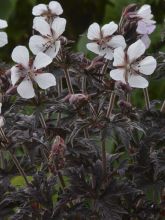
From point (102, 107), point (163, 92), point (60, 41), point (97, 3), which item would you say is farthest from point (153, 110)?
point (97, 3)

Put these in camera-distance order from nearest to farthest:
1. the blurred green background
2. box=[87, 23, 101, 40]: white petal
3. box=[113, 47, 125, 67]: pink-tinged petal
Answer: box=[113, 47, 125, 67]: pink-tinged petal, box=[87, 23, 101, 40]: white petal, the blurred green background

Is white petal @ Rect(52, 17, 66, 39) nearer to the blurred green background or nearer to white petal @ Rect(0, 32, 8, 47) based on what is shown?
white petal @ Rect(0, 32, 8, 47)

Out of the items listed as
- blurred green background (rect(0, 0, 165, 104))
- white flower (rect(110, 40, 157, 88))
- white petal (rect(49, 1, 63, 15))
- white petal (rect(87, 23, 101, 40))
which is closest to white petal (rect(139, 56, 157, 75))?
white flower (rect(110, 40, 157, 88))

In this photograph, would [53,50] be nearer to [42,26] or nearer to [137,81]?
[42,26]

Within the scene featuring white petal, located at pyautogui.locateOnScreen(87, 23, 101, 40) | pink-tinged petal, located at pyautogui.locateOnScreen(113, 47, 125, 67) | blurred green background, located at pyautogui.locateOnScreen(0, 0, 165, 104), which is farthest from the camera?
blurred green background, located at pyautogui.locateOnScreen(0, 0, 165, 104)

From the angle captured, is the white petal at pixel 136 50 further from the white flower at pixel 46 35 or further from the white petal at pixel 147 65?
the white flower at pixel 46 35
